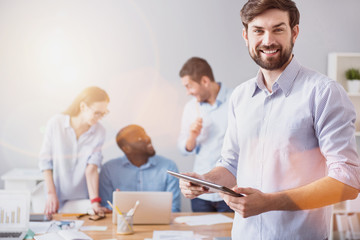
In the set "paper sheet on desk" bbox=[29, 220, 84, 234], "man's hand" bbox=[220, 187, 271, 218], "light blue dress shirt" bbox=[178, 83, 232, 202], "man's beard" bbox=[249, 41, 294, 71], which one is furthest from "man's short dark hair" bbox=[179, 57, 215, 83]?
"man's hand" bbox=[220, 187, 271, 218]

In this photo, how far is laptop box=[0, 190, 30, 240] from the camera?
220 centimetres

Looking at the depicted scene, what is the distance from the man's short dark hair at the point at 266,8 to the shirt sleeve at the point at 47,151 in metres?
2.35

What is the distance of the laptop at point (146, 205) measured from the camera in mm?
2410

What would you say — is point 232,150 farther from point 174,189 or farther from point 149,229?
point 174,189

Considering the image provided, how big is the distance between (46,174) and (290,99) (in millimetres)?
2456

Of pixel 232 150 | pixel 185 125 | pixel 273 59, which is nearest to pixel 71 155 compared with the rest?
pixel 185 125

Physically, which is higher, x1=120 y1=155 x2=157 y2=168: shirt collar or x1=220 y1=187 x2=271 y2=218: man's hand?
x1=220 y1=187 x2=271 y2=218: man's hand

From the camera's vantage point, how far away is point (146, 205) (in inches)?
95.9

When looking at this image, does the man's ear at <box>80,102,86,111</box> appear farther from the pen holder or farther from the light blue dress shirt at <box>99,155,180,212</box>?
the pen holder

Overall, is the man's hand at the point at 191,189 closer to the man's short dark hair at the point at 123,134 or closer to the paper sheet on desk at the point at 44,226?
the paper sheet on desk at the point at 44,226

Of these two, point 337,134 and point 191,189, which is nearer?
point 337,134

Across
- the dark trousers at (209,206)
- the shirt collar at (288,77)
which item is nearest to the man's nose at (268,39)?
the shirt collar at (288,77)

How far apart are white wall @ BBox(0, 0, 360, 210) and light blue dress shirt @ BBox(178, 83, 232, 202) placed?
8 centimetres

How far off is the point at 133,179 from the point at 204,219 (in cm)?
109
